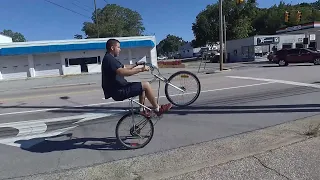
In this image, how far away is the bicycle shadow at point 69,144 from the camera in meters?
4.99

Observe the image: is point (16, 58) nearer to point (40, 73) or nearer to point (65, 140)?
point (40, 73)

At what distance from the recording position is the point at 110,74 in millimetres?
4496

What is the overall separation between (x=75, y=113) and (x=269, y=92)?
262 inches

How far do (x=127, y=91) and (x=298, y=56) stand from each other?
24771 mm

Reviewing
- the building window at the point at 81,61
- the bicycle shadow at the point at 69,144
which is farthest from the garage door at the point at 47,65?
the bicycle shadow at the point at 69,144

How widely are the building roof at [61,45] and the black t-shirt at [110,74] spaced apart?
29.3m

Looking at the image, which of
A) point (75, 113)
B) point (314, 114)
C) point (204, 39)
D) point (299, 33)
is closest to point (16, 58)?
point (75, 113)

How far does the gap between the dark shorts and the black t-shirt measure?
70 mm

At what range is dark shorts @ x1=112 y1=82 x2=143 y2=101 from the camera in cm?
459

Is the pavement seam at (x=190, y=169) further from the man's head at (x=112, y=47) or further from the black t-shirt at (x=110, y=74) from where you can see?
the man's head at (x=112, y=47)

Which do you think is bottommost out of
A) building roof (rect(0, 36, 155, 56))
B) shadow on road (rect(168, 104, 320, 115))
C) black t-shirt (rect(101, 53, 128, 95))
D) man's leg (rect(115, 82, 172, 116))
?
shadow on road (rect(168, 104, 320, 115))

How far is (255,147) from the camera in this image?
434 cm

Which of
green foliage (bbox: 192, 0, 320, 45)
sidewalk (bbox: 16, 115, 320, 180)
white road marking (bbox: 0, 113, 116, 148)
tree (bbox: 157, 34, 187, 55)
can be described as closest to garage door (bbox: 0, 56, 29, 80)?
white road marking (bbox: 0, 113, 116, 148)

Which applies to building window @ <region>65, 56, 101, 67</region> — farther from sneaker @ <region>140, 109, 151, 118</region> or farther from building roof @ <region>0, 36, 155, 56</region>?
sneaker @ <region>140, 109, 151, 118</region>
